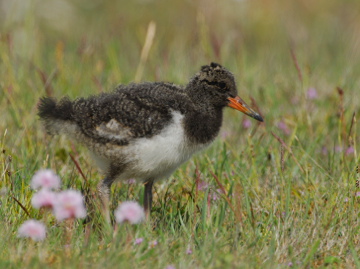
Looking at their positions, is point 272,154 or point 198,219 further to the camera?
point 272,154

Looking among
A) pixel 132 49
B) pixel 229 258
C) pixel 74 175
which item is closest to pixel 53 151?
pixel 74 175

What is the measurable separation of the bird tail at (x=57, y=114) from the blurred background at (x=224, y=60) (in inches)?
28.3

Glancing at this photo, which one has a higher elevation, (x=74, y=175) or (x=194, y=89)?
(x=194, y=89)

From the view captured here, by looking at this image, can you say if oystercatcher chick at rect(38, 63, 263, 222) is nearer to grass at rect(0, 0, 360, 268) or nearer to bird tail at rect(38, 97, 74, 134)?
bird tail at rect(38, 97, 74, 134)

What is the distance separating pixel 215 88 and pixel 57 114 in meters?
1.14

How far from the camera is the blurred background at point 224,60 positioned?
197 inches

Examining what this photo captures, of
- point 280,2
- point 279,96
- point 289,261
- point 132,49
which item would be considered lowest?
point 289,261

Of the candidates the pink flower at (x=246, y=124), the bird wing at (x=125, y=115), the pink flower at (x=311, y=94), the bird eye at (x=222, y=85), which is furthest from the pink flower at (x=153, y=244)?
the pink flower at (x=311, y=94)

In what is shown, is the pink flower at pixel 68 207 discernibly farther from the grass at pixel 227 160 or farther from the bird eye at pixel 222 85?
the bird eye at pixel 222 85

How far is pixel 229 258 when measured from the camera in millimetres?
2516

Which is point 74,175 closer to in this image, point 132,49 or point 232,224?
point 232,224

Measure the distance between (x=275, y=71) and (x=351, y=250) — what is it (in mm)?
3754

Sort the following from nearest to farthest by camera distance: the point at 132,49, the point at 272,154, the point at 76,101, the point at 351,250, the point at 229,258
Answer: the point at 229,258, the point at 351,250, the point at 76,101, the point at 272,154, the point at 132,49

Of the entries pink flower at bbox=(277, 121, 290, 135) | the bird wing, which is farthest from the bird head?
pink flower at bbox=(277, 121, 290, 135)
